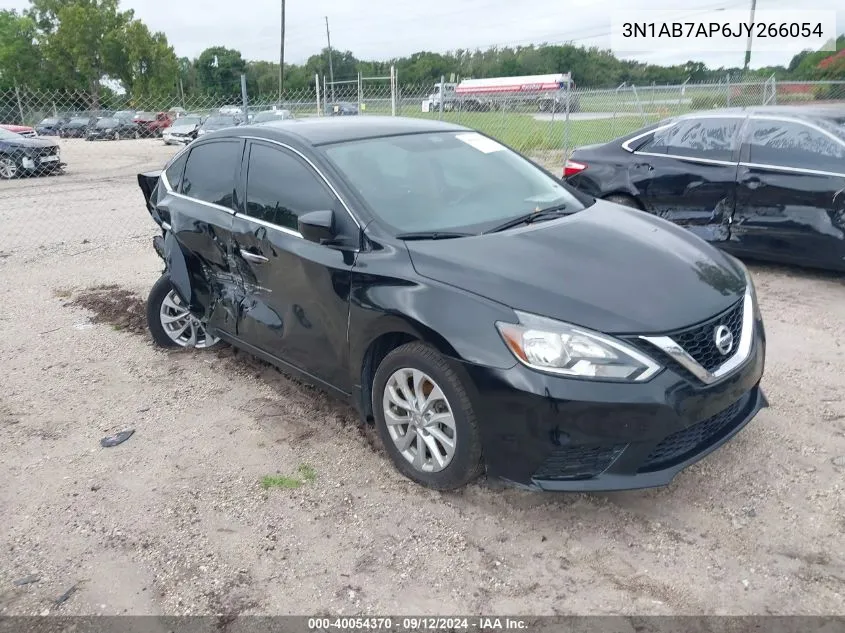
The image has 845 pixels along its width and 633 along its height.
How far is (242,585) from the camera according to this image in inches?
111

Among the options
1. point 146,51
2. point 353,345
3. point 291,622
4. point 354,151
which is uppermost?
point 146,51

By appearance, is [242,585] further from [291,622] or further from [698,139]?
[698,139]

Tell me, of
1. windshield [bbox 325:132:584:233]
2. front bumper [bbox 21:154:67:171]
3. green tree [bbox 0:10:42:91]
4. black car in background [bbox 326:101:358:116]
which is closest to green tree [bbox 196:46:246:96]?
green tree [bbox 0:10:42:91]

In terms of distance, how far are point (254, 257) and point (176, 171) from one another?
54.4 inches

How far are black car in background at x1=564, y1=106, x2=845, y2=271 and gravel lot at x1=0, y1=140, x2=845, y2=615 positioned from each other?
5.23 feet

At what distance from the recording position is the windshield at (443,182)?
11.9ft

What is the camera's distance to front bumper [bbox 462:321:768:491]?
2.76 meters

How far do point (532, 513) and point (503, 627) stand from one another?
714 mm

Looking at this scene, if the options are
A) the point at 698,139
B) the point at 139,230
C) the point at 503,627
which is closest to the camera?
the point at 503,627

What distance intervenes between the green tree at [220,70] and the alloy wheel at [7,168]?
41165 mm

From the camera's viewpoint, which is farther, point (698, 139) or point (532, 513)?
point (698, 139)

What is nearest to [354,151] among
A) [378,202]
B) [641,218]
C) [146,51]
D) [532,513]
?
[378,202]

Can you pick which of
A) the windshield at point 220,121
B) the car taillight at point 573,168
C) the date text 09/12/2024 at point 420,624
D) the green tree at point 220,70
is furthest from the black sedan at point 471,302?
the green tree at point 220,70

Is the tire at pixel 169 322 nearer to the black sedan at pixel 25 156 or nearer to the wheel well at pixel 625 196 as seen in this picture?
the wheel well at pixel 625 196
